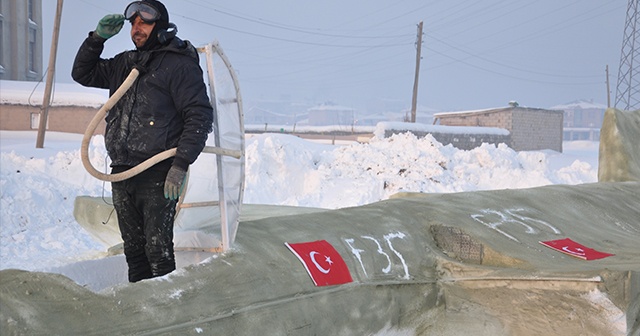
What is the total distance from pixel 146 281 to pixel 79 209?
3.53 m

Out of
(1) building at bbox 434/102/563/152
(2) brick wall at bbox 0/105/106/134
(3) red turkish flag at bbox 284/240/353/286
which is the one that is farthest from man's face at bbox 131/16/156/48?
(1) building at bbox 434/102/563/152

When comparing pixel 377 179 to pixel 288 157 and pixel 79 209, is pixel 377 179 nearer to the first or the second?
pixel 288 157

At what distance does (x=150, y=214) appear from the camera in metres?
3.47

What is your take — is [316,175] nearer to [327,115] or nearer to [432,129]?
[432,129]

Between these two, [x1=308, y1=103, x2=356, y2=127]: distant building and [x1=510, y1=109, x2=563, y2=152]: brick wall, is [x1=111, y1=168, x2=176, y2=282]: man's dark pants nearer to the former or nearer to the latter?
[x1=510, y1=109, x2=563, y2=152]: brick wall

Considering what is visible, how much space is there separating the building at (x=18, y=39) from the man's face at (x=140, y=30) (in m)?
30.0

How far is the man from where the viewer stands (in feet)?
11.3

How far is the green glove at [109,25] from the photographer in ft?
11.6

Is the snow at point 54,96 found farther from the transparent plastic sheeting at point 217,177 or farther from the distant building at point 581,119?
the distant building at point 581,119

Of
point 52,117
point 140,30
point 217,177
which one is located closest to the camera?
point 140,30

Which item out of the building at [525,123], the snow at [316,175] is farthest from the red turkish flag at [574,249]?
the building at [525,123]

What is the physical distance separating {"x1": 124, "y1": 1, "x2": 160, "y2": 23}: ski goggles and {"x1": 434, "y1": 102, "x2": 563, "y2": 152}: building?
26546 millimetres

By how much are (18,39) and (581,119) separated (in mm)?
98640

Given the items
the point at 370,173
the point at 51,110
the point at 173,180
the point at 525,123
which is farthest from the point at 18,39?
the point at 173,180
